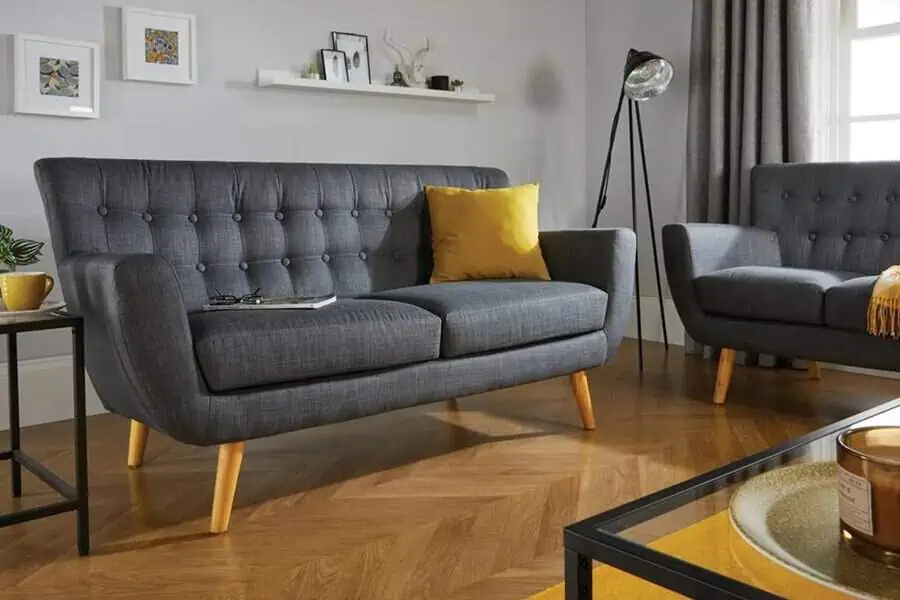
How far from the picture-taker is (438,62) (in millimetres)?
4242

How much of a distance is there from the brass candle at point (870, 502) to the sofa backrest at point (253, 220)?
6.18ft

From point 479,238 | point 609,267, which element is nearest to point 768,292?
point 609,267

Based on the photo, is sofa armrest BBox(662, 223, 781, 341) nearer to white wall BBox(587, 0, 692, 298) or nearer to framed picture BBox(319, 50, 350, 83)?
white wall BBox(587, 0, 692, 298)

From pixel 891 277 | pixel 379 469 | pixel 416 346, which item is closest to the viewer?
pixel 416 346

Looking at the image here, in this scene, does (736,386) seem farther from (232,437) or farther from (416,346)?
(232,437)

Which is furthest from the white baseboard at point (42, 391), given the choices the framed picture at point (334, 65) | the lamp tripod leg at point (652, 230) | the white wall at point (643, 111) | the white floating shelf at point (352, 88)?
the white wall at point (643, 111)

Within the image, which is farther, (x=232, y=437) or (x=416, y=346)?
(x=416, y=346)

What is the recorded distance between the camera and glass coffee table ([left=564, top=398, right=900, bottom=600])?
853 mm

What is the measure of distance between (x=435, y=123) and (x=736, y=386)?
5.93 ft

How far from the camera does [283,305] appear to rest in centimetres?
227

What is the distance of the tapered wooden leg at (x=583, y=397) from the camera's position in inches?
112

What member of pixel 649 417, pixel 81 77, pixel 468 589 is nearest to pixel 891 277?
pixel 649 417

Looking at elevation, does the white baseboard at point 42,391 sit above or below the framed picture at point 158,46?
below

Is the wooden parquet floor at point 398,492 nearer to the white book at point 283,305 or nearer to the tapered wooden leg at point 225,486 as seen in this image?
the tapered wooden leg at point 225,486
